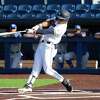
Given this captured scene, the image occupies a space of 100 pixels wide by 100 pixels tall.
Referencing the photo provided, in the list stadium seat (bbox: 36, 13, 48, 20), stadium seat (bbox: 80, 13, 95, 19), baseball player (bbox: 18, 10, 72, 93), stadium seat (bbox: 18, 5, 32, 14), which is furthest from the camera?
stadium seat (bbox: 18, 5, 32, 14)

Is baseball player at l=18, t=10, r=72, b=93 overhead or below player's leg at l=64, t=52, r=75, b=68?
overhead

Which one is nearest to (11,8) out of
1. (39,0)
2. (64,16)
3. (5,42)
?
(39,0)

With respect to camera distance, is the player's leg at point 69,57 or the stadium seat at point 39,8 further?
the stadium seat at point 39,8

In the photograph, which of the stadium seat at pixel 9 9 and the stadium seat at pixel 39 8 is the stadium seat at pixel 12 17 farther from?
the stadium seat at pixel 39 8

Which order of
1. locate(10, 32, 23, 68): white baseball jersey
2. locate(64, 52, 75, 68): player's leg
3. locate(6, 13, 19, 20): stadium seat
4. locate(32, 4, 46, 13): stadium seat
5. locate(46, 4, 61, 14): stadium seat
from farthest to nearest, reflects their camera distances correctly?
locate(32, 4, 46, 13): stadium seat → locate(46, 4, 61, 14): stadium seat → locate(6, 13, 19, 20): stadium seat → locate(10, 32, 23, 68): white baseball jersey → locate(64, 52, 75, 68): player's leg

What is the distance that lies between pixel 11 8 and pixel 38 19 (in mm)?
2092

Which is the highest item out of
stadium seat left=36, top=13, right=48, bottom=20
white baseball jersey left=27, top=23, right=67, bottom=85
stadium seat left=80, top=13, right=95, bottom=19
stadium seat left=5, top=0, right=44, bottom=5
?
white baseball jersey left=27, top=23, right=67, bottom=85

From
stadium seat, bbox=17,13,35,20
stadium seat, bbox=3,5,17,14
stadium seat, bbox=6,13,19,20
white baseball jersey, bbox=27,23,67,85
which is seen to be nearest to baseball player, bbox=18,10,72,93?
white baseball jersey, bbox=27,23,67,85

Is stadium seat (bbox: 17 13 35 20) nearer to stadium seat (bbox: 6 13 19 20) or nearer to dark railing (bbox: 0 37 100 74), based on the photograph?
stadium seat (bbox: 6 13 19 20)

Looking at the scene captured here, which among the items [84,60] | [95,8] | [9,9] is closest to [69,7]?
[95,8]

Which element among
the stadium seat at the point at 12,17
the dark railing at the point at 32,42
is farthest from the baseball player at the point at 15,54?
the stadium seat at the point at 12,17

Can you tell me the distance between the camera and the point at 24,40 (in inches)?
626

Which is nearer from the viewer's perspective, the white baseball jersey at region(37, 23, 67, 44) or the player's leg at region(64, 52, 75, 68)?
the white baseball jersey at region(37, 23, 67, 44)

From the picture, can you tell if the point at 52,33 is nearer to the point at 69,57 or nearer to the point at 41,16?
the point at 69,57
